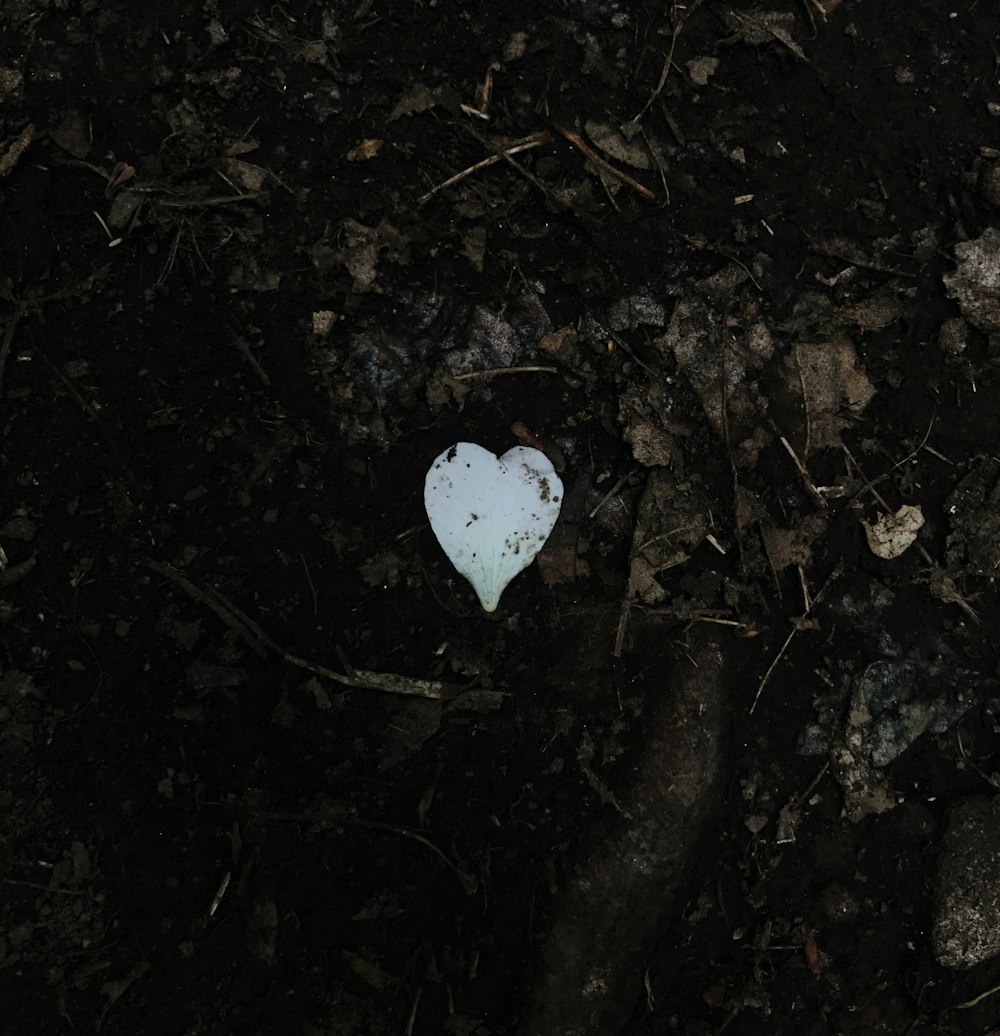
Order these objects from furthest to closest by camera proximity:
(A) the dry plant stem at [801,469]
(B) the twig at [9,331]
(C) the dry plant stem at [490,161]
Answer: (A) the dry plant stem at [801,469], (C) the dry plant stem at [490,161], (B) the twig at [9,331]

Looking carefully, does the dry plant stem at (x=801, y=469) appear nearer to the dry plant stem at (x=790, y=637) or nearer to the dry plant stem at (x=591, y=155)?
the dry plant stem at (x=790, y=637)

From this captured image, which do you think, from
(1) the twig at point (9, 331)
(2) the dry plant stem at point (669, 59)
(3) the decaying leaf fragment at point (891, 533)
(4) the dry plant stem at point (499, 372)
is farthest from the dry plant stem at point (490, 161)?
(3) the decaying leaf fragment at point (891, 533)

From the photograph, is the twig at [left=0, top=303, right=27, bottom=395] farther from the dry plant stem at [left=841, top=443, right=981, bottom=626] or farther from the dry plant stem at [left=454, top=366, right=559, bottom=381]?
the dry plant stem at [left=841, top=443, right=981, bottom=626]

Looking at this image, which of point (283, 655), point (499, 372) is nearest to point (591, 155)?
point (499, 372)

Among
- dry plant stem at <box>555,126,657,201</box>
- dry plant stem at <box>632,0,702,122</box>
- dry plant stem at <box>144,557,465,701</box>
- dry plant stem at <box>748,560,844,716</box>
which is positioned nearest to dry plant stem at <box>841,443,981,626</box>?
dry plant stem at <box>748,560,844,716</box>

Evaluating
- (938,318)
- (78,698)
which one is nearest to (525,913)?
(78,698)

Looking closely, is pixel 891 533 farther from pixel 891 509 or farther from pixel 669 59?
pixel 669 59
